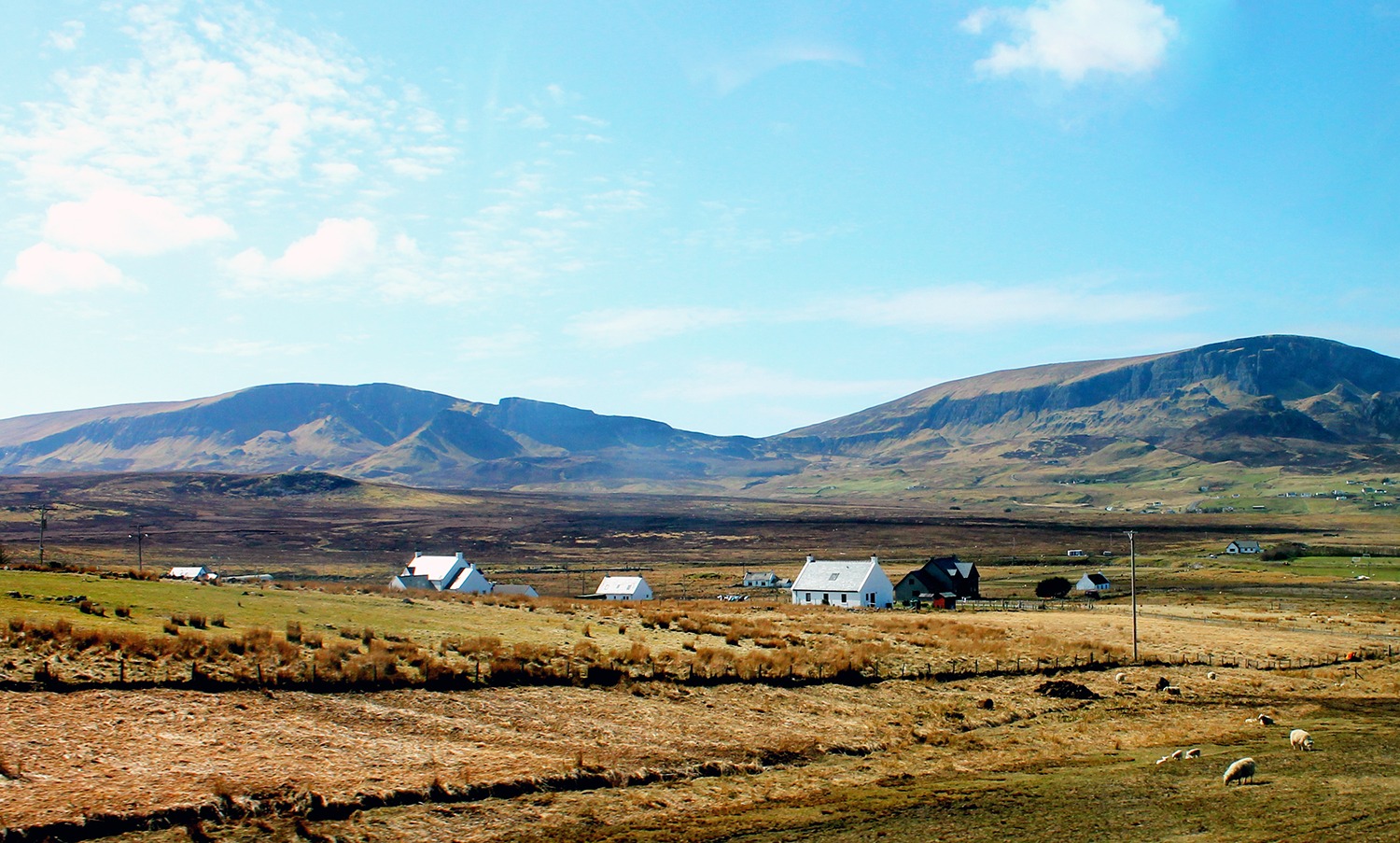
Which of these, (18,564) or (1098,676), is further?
(18,564)

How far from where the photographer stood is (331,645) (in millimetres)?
29250

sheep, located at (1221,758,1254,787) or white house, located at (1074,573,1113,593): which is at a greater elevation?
sheep, located at (1221,758,1254,787)

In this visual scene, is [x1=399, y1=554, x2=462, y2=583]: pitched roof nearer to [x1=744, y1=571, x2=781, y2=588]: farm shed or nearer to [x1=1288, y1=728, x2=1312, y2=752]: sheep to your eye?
[x1=744, y1=571, x2=781, y2=588]: farm shed

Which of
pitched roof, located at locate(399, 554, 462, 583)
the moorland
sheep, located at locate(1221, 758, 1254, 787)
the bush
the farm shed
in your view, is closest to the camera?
the moorland

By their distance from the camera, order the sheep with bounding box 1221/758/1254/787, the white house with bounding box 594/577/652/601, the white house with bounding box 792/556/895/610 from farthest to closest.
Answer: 1. the white house with bounding box 594/577/652/601
2. the white house with bounding box 792/556/895/610
3. the sheep with bounding box 1221/758/1254/787

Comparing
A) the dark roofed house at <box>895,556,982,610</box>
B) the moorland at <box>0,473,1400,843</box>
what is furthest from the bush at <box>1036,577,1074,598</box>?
the moorland at <box>0,473,1400,843</box>

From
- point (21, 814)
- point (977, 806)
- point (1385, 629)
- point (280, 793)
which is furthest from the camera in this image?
point (1385, 629)

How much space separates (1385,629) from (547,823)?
197 ft

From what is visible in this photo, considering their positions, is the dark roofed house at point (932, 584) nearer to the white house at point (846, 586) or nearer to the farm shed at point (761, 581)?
the white house at point (846, 586)

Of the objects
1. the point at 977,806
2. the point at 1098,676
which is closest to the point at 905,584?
the point at 1098,676

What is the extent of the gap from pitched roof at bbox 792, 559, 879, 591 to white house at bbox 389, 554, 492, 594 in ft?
94.1

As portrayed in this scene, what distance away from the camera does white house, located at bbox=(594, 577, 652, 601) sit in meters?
85.4

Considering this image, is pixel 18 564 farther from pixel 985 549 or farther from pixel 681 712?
pixel 985 549

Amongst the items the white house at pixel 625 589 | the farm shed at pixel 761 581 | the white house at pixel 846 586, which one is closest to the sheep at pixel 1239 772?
the white house at pixel 846 586
